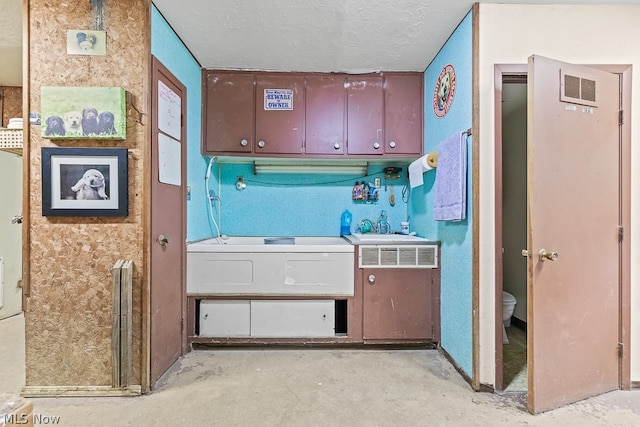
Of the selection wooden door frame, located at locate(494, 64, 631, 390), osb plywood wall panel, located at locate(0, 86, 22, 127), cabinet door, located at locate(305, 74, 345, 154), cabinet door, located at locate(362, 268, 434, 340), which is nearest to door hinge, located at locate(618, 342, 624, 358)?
wooden door frame, located at locate(494, 64, 631, 390)

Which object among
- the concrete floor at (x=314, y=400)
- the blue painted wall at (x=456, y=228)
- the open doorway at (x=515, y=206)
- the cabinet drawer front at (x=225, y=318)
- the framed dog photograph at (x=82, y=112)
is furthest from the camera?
the open doorway at (x=515, y=206)

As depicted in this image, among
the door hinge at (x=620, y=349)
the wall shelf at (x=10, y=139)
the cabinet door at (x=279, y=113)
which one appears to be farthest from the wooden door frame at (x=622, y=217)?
the wall shelf at (x=10, y=139)

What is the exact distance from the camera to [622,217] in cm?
190

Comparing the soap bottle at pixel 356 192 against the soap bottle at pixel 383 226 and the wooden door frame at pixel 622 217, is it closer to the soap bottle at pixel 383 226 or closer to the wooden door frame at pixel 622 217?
the soap bottle at pixel 383 226

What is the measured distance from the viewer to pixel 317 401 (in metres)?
1.83

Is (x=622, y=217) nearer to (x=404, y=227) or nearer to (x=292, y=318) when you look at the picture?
(x=404, y=227)

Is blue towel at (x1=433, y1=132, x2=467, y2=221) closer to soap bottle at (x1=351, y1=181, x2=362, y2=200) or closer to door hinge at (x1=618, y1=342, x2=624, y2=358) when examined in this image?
soap bottle at (x1=351, y1=181, x2=362, y2=200)

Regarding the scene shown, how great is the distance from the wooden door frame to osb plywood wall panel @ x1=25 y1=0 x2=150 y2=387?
2.17 meters

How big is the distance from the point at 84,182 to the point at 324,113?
1.90 m

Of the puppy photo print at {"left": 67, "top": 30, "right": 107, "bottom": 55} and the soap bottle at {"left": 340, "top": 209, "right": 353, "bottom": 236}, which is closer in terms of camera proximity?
the puppy photo print at {"left": 67, "top": 30, "right": 107, "bottom": 55}

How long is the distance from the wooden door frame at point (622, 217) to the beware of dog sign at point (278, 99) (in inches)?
64.9

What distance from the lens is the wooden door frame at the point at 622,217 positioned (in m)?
1.91

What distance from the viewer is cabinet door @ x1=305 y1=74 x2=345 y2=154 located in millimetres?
2830

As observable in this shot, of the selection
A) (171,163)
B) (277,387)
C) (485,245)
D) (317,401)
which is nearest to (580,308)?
(485,245)
